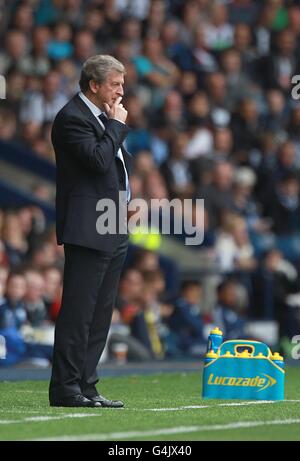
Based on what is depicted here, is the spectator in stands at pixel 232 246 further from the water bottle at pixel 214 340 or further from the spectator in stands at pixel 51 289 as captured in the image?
Result: the water bottle at pixel 214 340

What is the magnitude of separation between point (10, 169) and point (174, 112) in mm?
2824

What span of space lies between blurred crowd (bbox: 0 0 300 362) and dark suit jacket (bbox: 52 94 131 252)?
4768mm

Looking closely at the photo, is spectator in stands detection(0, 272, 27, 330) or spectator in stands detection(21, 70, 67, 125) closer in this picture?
spectator in stands detection(0, 272, 27, 330)

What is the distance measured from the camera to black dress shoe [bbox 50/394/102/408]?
25.5 feet

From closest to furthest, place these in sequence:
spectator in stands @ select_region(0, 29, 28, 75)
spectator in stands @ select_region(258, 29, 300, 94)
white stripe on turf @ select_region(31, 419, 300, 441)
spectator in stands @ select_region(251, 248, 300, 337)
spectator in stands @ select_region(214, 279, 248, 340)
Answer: white stripe on turf @ select_region(31, 419, 300, 441), spectator in stands @ select_region(214, 279, 248, 340), spectator in stands @ select_region(251, 248, 300, 337), spectator in stands @ select_region(0, 29, 28, 75), spectator in stands @ select_region(258, 29, 300, 94)

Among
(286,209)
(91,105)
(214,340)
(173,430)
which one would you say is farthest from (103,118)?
(286,209)

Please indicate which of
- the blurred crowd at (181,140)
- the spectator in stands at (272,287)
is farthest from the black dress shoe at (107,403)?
the spectator in stands at (272,287)

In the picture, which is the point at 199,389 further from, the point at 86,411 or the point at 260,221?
the point at 260,221

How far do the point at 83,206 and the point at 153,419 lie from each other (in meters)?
1.33

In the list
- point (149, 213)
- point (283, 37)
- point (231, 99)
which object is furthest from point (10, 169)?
point (283, 37)

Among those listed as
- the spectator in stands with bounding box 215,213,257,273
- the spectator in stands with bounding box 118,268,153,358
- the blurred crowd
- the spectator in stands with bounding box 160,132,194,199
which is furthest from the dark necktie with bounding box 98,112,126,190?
the spectator in stands with bounding box 160,132,194,199

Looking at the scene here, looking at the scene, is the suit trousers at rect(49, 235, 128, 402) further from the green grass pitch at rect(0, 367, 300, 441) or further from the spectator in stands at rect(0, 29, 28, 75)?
the spectator in stands at rect(0, 29, 28, 75)

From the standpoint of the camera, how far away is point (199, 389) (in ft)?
32.9

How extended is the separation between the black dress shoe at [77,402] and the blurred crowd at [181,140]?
186 inches
